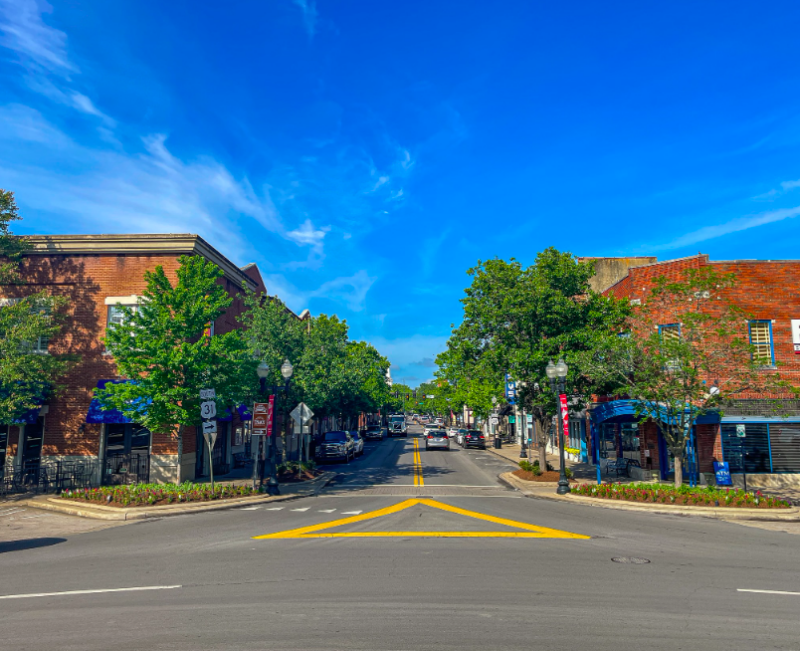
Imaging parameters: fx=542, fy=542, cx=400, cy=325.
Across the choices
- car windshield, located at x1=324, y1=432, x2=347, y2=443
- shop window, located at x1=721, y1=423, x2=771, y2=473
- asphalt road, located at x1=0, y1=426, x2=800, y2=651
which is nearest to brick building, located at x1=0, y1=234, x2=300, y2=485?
asphalt road, located at x1=0, y1=426, x2=800, y2=651

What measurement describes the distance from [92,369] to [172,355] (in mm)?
8051

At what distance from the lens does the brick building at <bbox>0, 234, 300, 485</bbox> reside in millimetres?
22734

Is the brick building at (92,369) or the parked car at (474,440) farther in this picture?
the parked car at (474,440)

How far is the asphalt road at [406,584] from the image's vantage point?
6.62m

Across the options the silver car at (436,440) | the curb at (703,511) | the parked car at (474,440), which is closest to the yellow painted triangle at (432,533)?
the curb at (703,511)

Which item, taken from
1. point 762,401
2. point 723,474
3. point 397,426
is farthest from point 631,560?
point 397,426

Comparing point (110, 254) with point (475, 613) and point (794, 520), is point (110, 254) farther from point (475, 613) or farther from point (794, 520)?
point (794, 520)

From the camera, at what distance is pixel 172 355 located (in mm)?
17859

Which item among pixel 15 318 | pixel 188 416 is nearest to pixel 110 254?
pixel 15 318

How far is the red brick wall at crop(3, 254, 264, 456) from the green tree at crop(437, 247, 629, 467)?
13808mm

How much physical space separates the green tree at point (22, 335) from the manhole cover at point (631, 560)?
20019 millimetres

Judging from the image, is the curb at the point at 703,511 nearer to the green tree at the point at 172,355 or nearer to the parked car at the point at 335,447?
the green tree at the point at 172,355

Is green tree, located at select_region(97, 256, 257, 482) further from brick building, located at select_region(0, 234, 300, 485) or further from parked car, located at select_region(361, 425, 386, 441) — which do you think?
parked car, located at select_region(361, 425, 386, 441)

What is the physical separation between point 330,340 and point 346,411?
41.8ft
